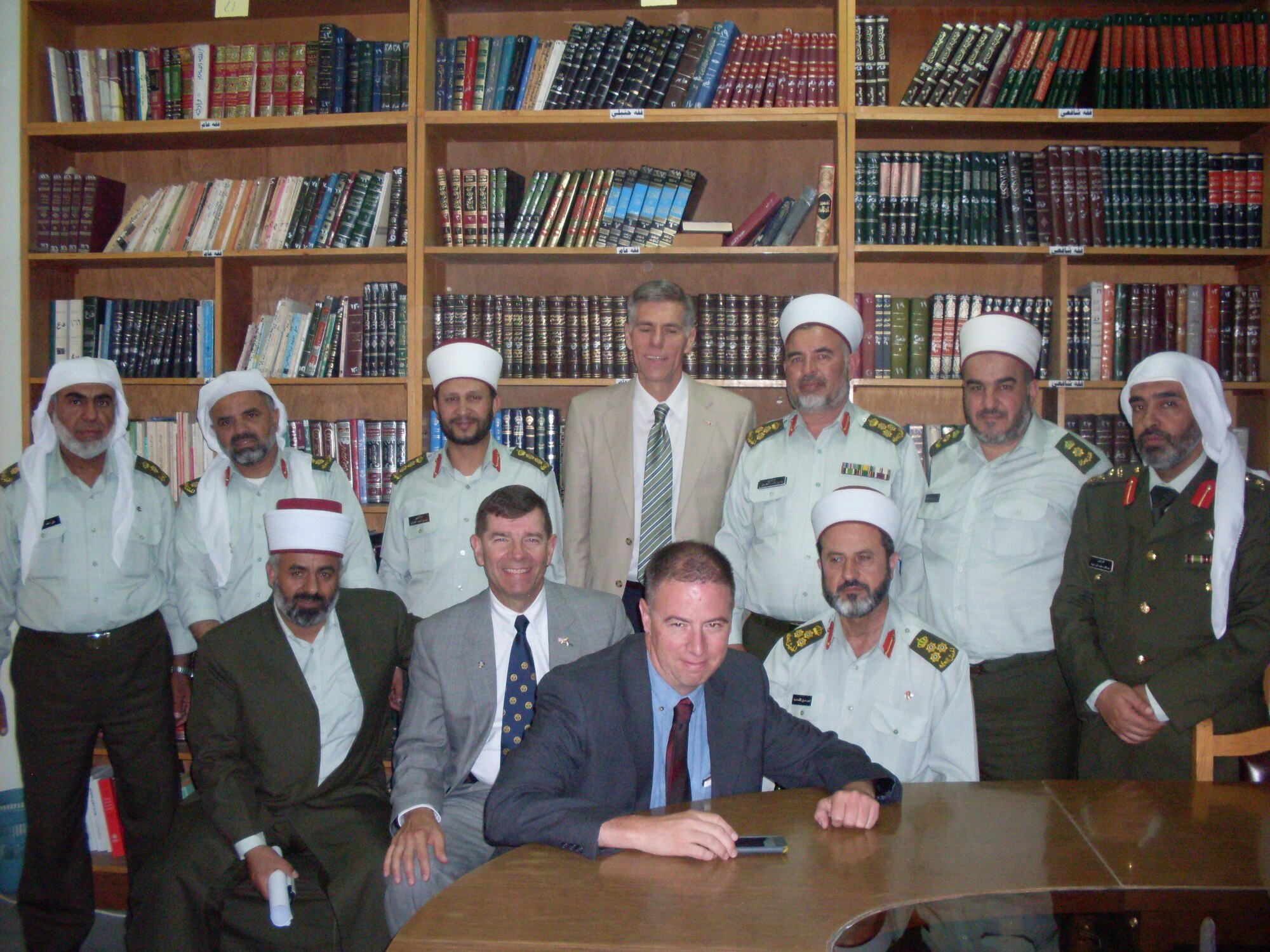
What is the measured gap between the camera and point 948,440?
128 inches

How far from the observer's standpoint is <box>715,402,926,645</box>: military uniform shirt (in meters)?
3.08

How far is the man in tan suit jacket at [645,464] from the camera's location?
337 cm

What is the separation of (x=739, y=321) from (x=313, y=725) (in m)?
Answer: 2.11

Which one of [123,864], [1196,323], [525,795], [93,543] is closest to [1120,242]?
[1196,323]

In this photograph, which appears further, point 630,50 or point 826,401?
point 630,50

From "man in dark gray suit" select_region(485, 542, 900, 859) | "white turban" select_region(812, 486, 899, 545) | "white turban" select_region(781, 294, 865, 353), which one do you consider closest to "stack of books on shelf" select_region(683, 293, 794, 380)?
"white turban" select_region(781, 294, 865, 353)

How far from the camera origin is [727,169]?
4191 mm

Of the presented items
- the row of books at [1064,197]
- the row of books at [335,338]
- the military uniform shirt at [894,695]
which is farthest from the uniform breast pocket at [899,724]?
the row of books at [335,338]

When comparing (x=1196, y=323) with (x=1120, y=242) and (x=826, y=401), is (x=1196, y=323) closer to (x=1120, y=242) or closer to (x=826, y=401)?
(x=1120, y=242)

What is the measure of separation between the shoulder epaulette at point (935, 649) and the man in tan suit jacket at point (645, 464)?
964mm

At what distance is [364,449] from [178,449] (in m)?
0.75

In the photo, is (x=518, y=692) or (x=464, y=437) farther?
(x=464, y=437)

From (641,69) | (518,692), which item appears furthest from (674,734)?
(641,69)

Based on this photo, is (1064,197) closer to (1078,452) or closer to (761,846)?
(1078,452)
